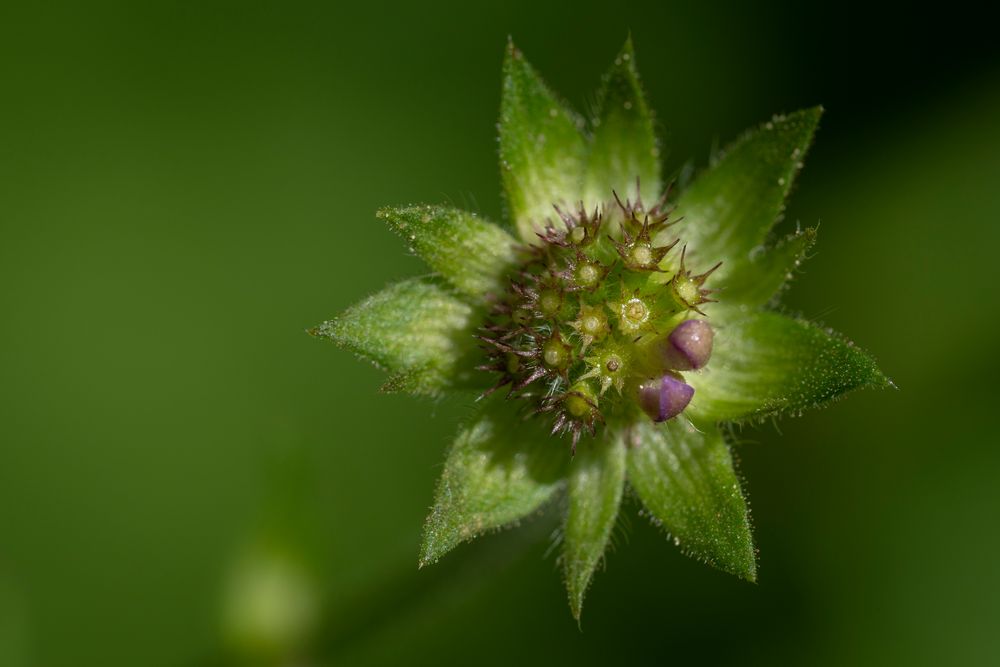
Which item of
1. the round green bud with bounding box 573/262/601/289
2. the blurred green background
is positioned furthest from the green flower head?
the blurred green background

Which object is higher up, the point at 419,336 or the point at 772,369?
the point at 419,336

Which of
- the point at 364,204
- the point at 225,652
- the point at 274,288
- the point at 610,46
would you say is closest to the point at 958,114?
the point at 610,46

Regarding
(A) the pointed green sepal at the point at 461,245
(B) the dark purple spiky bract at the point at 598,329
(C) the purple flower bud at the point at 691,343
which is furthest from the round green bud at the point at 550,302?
(C) the purple flower bud at the point at 691,343

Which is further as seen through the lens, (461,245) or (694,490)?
(461,245)

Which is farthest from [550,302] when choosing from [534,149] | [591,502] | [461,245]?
[591,502]

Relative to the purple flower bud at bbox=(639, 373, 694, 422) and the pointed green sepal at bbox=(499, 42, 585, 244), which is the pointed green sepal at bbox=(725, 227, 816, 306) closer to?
the purple flower bud at bbox=(639, 373, 694, 422)

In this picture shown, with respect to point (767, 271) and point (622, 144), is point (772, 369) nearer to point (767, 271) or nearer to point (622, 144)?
point (767, 271)
